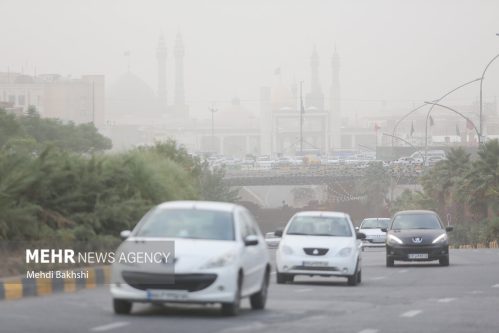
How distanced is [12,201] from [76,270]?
215 cm

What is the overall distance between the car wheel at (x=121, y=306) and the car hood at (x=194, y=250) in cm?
65

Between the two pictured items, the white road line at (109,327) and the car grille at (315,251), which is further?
the car grille at (315,251)

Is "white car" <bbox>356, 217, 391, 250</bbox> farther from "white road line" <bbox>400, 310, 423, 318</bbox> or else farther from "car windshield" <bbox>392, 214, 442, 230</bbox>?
"white road line" <bbox>400, 310, 423, 318</bbox>

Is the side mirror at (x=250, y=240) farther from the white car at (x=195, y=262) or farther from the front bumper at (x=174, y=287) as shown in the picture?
the front bumper at (x=174, y=287)

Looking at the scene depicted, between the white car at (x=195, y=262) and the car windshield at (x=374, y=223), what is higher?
the white car at (x=195, y=262)

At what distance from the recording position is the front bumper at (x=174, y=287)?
16.9 meters

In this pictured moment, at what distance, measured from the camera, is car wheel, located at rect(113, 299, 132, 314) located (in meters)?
17.3

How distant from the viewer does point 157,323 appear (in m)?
16.4

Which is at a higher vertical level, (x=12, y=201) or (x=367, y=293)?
(x=12, y=201)

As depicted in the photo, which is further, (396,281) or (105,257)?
(396,281)

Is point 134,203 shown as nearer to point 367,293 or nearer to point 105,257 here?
point 105,257

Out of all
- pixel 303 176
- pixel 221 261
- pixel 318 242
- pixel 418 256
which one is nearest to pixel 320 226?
pixel 318 242

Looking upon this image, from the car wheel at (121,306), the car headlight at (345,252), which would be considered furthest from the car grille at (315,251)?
the car wheel at (121,306)

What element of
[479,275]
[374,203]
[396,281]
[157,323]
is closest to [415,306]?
[157,323]
